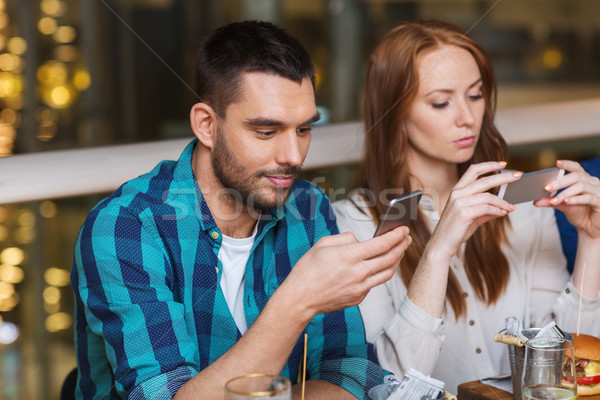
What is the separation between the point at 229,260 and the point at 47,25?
3495 millimetres

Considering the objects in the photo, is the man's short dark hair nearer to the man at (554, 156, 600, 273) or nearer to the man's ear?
the man's ear

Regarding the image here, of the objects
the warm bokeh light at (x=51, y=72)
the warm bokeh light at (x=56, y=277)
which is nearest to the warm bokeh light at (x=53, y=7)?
the warm bokeh light at (x=51, y=72)

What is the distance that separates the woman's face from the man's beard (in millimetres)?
561

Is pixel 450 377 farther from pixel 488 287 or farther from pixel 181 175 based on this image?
pixel 181 175

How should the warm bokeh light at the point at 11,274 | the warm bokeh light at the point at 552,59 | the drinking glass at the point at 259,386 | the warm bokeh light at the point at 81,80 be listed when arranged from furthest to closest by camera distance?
the warm bokeh light at the point at 552,59 → the warm bokeh light at the point at 81,80 → the warm bokeh light at the point at 11,274 → the drinking glass at the point at 259,386

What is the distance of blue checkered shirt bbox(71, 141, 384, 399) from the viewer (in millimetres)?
1320

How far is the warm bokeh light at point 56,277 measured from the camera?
3316mm

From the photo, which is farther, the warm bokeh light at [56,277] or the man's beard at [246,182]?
the warm bokeh light at [56,277]

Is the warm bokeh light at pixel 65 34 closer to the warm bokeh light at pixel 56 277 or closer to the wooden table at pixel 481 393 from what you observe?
the warm bokeh light at pixel 56 277

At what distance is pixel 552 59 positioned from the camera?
6.63m

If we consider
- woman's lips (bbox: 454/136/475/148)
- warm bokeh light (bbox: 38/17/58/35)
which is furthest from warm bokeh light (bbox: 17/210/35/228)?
woman's lips (bbox: 454/136/475/148)

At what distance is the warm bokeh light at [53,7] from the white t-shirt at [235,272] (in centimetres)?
344

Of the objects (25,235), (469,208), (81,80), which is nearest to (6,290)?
(25,235)

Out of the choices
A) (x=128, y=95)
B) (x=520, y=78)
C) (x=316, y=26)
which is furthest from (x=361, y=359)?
(x=520, y=78)
